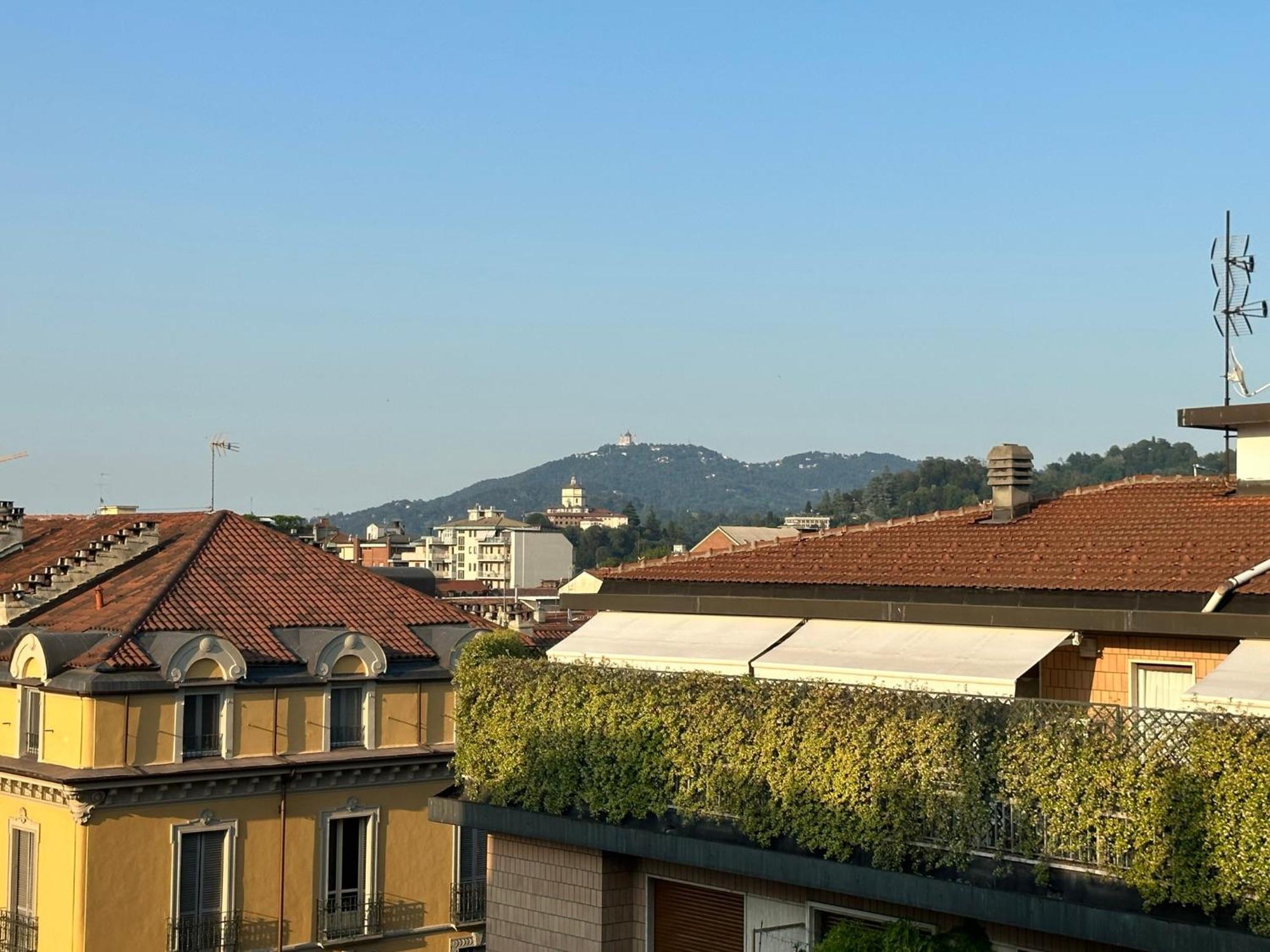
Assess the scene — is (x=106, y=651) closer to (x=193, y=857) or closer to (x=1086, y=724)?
(x=193, y=857)

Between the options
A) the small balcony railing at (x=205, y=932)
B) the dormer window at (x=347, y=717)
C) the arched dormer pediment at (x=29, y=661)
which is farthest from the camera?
the dormer window at (x=347, y=717)

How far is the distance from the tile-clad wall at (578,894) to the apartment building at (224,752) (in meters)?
15.1

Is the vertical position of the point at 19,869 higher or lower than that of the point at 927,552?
lower

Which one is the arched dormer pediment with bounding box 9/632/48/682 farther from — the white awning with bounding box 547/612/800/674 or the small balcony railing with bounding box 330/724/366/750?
the white awning with bounding box 547/612/800/674

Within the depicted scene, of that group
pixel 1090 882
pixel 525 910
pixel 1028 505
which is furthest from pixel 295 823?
pixel 1090 882

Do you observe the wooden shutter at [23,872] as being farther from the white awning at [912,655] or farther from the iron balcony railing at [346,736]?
the white awning at [912,655]

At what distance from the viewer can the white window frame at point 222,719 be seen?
116 feet

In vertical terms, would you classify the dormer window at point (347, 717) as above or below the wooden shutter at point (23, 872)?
above

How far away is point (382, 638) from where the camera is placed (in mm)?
40094

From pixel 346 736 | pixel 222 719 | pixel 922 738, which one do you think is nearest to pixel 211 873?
pixel 222 719

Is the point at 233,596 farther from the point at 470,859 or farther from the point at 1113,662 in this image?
the point at 1113,662

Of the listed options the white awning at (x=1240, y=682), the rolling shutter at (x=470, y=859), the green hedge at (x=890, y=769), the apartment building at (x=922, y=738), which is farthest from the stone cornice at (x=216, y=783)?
the white awning at (x=1240, y=682)

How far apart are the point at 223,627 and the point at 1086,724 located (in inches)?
1048

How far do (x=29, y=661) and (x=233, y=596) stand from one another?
535 centimetres
